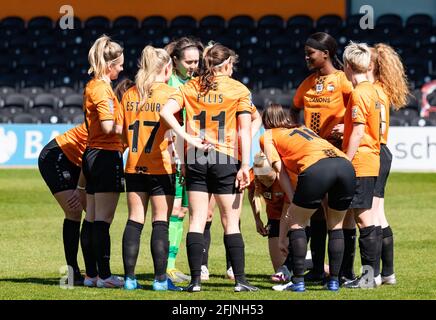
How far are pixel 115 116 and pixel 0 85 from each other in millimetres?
18382

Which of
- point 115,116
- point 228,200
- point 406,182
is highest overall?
point 115,116

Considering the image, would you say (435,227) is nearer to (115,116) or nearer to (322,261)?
(322,261)

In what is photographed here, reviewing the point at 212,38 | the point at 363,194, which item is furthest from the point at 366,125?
the point at 212,38

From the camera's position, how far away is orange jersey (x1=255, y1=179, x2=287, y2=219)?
1017 centimetres

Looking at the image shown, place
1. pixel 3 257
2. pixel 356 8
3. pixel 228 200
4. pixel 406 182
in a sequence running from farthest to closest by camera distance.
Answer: pixel 356 8 < pixel 406 182 < pixel 3 257 < pixel 228 200

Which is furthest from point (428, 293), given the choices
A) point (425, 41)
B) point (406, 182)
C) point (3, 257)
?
point (425, 41)

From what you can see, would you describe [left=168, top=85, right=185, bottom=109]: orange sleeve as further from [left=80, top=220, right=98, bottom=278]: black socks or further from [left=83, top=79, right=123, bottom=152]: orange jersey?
[left=80, top=220, right=98, bottom=278]: black socks

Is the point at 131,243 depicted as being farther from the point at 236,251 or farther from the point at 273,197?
the point at 273,197

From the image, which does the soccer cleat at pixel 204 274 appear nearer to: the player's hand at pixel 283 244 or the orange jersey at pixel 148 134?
the player's hand at pixel 283 244

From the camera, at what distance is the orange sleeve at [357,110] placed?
9.16m

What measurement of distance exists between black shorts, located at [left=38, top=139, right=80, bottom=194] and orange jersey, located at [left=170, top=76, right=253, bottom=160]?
147cm

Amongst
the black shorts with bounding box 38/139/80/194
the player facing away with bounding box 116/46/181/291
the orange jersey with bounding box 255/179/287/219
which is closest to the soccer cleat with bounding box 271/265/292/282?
the orange jersey with bounding box 255/179/287/219

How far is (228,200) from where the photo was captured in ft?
29.0

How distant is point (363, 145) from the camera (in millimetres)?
9383
